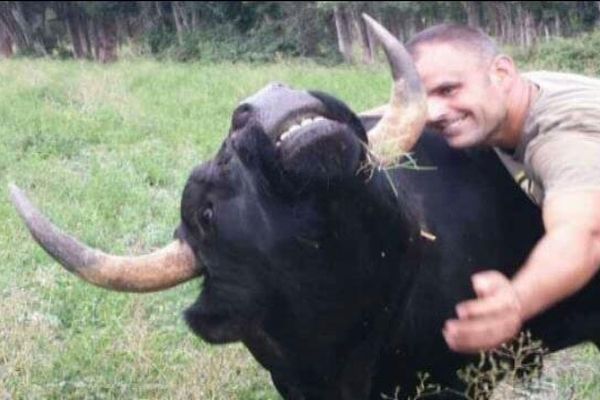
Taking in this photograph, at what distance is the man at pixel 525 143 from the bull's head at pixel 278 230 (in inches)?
14.4

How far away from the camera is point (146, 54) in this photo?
33.9 m

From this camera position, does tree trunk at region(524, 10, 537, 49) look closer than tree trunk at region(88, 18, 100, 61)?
Yes

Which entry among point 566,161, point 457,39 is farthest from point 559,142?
point 457,39

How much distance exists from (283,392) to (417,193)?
880mm

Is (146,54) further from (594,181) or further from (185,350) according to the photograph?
(594,181)

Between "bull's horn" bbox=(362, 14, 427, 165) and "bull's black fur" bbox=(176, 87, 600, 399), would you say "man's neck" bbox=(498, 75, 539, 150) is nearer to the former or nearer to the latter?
"bull's black fur" bbox=(176, 87, 600, 399)

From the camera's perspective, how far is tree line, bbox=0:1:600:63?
31.1m

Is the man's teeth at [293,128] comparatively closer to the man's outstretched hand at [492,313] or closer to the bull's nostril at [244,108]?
the bull's nostril at [244,108]

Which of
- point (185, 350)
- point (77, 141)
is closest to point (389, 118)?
point (185, 350)

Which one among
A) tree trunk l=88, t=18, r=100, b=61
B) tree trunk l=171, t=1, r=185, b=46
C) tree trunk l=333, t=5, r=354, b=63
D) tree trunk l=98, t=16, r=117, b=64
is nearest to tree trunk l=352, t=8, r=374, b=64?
tree trunk l=333, t=5, r=354, b=63

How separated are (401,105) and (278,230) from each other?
636 millimetres

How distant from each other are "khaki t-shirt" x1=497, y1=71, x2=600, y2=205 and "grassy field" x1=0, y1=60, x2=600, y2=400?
1.44 m

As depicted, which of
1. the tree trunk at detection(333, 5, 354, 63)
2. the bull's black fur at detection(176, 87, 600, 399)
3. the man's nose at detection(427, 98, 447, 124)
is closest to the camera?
the bull's black fur at detection(176, 87, 600, 399)

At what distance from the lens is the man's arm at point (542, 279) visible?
3.65 m
